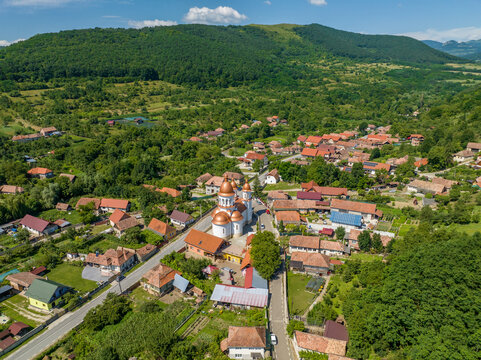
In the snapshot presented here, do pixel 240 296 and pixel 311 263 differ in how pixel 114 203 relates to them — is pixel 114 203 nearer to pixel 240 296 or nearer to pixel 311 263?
pixel 240 296

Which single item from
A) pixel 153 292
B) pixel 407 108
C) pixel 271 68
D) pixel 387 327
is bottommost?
pixel 153 292

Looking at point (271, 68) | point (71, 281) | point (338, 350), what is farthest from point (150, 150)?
point (271, 68)

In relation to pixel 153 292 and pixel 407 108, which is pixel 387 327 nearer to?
pixel 153 292

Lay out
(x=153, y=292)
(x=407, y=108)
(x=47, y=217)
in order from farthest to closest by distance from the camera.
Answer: (x=407, y=108), (x=47, y=217), (x=153, y=292)

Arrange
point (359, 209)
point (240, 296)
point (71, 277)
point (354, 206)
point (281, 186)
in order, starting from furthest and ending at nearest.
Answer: point (281, 186) → point (354, 206) → point (359, 209) → point (71, 277) → point (240, 296)

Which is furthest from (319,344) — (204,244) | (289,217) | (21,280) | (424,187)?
(424,187)

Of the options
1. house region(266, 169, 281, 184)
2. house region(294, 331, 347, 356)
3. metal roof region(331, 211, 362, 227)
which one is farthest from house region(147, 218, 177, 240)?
house region(266, 169, 281, 184)
